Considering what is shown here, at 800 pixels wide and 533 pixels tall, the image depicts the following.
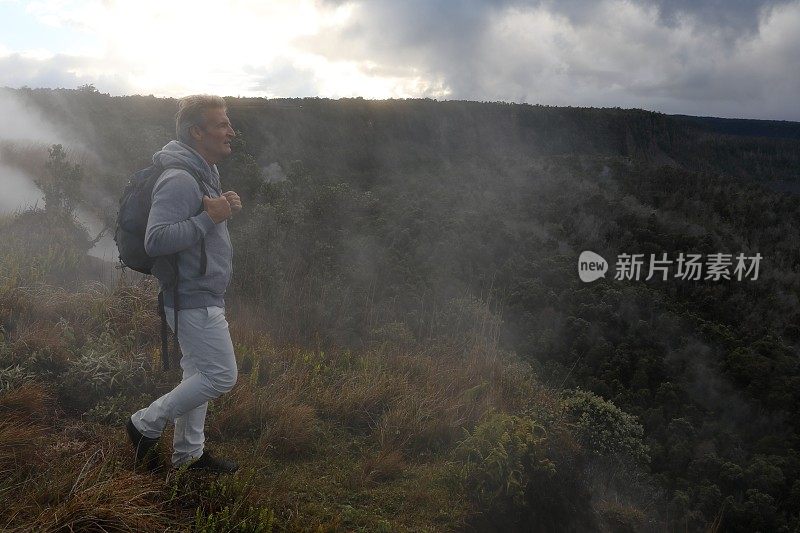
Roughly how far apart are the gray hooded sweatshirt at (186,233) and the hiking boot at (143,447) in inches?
27.3

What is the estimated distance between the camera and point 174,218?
220 centimetres

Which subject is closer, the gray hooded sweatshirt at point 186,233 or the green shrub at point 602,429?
the gray hooded sweatshirt at point 186,233

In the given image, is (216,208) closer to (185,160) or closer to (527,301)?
(185,160)

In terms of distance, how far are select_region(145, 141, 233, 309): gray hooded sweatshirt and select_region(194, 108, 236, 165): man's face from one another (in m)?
0.05

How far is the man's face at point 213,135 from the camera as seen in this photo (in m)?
2.40

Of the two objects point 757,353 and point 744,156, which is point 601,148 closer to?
point 744,156

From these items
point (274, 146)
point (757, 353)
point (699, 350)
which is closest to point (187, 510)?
point (699, 350)

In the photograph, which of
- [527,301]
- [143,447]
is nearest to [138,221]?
[143,447]

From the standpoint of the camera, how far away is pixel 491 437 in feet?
12.1

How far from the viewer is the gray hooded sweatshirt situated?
2168mm

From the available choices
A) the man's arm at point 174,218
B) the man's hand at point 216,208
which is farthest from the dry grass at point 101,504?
the man's hand at point 216,208

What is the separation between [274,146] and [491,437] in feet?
70.5

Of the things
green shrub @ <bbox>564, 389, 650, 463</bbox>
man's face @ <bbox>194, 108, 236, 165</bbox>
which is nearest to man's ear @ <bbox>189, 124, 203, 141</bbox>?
man's face @ <bbox>194, 108, 236, 165</bbox>

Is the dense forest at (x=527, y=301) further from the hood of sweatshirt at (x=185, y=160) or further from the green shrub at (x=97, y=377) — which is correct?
the hood of sweatshirt at (x=185, y=160)
